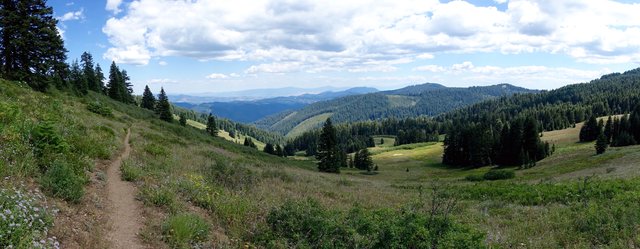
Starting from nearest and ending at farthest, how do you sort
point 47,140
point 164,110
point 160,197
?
point 160,197 → point 47,140 → point 164,110

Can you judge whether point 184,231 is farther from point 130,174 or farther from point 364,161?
point 364,161

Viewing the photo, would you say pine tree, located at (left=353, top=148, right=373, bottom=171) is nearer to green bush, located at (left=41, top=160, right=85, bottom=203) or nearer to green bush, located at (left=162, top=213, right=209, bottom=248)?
green bush, located at (left=162, top=213, right=209, bottom=248)

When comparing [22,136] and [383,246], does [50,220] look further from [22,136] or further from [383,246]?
[383,246]

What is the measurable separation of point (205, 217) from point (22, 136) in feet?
19.6

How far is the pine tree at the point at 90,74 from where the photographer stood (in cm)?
8119

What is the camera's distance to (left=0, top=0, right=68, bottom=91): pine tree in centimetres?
3356

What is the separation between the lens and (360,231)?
8164mm

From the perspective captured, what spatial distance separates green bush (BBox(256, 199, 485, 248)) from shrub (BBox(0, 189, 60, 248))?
13.3ft

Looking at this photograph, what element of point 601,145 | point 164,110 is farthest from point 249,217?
point 164,110

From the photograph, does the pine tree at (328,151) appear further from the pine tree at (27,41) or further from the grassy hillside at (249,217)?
the grassy hillside at (249,217)

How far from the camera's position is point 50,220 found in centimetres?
650

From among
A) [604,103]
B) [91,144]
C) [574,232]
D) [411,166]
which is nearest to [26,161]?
[91,144]

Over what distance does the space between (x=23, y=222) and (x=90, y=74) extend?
92.0m

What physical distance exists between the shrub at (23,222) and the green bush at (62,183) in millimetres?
1078
